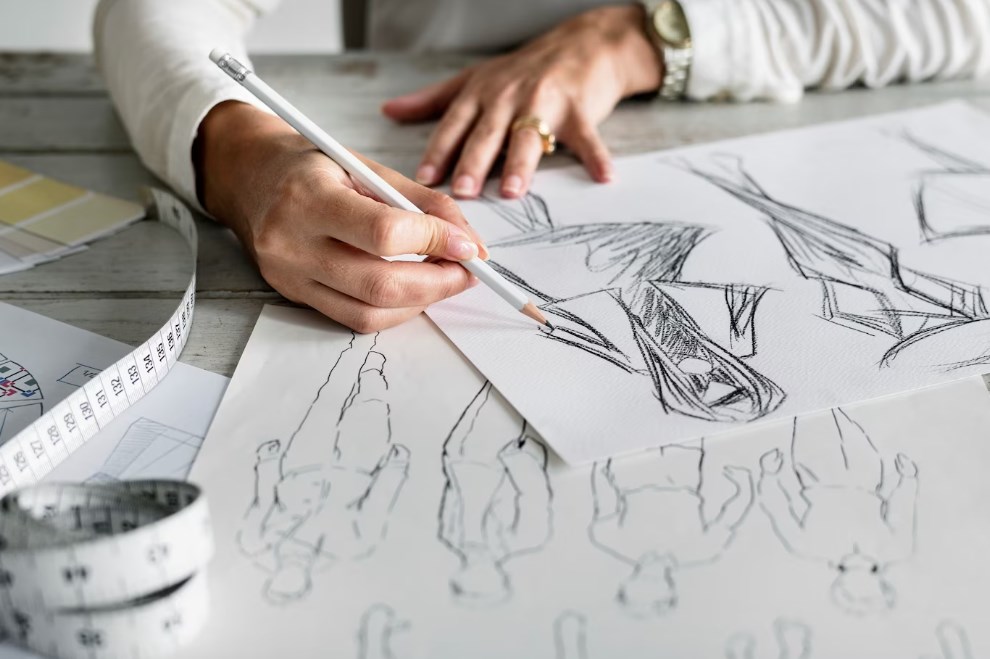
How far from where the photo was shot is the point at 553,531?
0.51 meters

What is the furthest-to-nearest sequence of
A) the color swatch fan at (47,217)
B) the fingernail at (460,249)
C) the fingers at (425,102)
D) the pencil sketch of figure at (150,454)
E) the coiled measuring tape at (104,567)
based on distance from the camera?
the fingers at (425,102), the color swatch fan at (47,217), the fingernail at (460,249), the pencil sketch of figure at (150,454), the coiled measuring tape at (104,567)

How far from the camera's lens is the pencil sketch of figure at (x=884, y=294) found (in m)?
0.64

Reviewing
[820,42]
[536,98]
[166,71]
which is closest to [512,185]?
[536,98]

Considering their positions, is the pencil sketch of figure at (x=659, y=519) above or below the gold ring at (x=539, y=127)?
below

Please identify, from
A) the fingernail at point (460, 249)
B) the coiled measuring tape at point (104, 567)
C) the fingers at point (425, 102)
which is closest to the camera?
the coiled measuring tape at point (104, 567)

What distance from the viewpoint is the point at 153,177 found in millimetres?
913

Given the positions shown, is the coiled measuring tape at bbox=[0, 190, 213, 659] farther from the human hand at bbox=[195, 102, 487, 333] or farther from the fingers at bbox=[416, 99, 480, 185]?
the fingers at bbox=[416, 99, 480, 185]

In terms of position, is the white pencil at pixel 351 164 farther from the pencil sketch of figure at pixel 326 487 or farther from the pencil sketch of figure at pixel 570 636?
the pencil sketch of figure at pixel 570 636

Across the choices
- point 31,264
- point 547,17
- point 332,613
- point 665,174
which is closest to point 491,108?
point 665,174

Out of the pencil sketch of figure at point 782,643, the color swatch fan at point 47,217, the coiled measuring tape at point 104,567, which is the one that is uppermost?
the color swatch fan at point 47,217

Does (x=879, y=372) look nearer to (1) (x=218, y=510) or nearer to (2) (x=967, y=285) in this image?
(2) (x=967, y=285)

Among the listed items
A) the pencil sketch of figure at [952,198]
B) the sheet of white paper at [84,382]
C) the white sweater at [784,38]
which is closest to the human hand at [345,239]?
the sheet of white paper at [84,382]

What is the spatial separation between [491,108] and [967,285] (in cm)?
48

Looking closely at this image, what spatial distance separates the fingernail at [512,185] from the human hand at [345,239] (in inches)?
6.0
